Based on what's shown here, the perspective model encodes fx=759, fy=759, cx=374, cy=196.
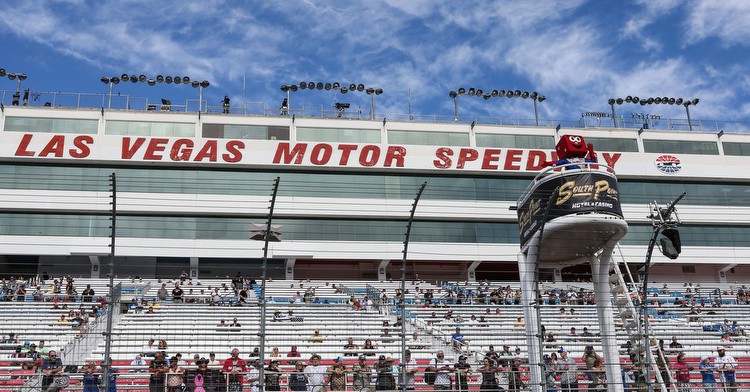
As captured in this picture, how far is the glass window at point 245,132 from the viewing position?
39.7 m

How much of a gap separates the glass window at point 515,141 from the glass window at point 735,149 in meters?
10.7

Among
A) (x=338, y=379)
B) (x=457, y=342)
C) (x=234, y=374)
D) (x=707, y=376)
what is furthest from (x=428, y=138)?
(x=234, y=374)

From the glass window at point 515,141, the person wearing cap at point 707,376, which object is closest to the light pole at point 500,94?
the glass window at point 515,141

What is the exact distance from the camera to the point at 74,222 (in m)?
36.9

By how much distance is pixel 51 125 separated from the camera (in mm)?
38438

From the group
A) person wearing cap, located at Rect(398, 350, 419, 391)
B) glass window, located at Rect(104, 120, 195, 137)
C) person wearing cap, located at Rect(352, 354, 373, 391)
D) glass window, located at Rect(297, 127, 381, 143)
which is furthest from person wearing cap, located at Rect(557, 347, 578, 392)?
glass window, located at Rect(104, 120, 195, 137)

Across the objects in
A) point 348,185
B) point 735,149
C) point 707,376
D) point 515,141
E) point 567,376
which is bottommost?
point 707,376

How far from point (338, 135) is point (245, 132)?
4.93 m

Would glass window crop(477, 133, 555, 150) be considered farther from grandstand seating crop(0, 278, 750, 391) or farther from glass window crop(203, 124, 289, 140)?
grandstand seating crop(0, 278, 750, 391)

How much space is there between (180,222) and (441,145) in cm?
1441

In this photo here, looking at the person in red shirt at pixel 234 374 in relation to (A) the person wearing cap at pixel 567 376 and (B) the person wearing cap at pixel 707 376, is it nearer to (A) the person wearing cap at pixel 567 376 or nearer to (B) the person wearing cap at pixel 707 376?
(A) the person wearing cap at pixel 567 376

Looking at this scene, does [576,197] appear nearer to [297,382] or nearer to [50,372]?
[297,382]

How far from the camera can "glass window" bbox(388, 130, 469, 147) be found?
41.2 m

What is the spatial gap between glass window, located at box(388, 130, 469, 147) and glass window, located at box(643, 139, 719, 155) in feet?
35.4
